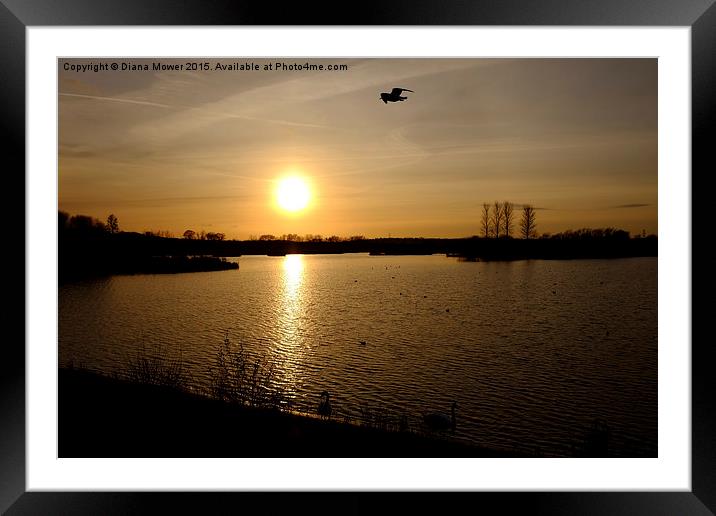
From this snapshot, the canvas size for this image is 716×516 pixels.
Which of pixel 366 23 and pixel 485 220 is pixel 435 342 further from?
pixel 366 23

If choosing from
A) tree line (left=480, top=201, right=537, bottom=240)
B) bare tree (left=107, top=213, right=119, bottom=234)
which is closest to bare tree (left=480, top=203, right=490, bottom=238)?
tree line (left=480, top=201, right=537, bottom=240)

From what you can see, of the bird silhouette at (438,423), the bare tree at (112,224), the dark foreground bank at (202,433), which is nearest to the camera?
the dark foreground bank at (202,433)

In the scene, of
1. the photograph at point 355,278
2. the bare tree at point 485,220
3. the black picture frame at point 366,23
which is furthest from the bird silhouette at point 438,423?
the bare tree at point 485,220

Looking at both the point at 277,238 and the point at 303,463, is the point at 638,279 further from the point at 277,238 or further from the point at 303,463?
the point at 303,463

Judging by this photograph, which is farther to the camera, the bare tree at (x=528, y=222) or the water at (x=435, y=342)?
the bare tree at (x=528, y=222)

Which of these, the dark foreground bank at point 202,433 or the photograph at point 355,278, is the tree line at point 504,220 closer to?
the photograph at point 355,278
